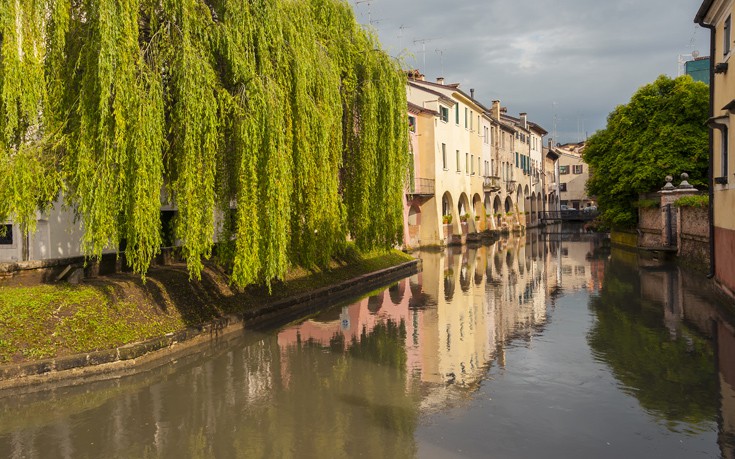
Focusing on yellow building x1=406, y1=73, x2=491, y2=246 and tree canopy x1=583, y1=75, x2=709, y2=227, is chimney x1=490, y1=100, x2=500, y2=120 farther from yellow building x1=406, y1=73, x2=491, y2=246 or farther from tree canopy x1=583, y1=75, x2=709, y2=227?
tree canopy x1=583, y1=75, x2=709, y2=227

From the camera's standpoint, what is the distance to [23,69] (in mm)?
10984

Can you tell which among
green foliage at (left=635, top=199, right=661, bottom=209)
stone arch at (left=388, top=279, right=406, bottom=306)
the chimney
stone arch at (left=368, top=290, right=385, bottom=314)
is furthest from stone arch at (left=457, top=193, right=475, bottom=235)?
stone arch at (left=368, top=290, right=385, bottom=314)

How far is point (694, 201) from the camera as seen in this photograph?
2423cm

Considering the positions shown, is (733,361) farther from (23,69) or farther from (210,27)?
(23,69)

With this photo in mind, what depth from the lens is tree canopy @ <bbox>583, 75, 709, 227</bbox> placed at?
3269 centimetres

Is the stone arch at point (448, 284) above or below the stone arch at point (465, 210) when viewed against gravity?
below

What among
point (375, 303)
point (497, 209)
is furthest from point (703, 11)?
point (497, 209)

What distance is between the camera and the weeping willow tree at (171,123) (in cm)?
1108

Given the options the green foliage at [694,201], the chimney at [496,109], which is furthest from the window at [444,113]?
the chimney at [496,109]

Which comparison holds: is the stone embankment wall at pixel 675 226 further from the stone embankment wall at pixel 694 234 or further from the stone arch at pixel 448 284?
the stone arch at pixel 448 284

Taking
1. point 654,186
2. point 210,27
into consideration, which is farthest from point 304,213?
point 654,186

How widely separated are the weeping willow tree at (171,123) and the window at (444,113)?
27.3m

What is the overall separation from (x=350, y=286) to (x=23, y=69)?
42.8 ft

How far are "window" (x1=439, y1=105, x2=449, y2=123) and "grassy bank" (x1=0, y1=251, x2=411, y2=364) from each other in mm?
28942
